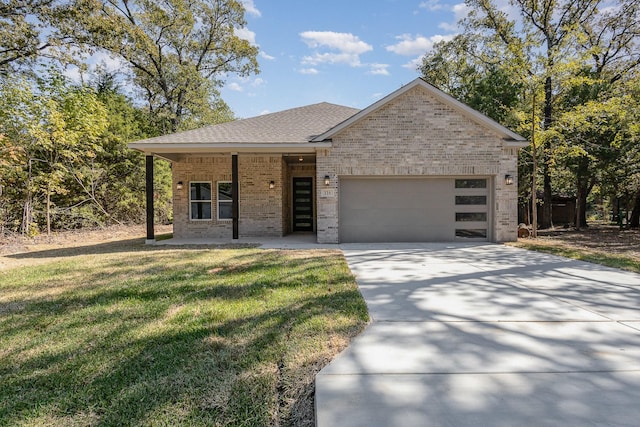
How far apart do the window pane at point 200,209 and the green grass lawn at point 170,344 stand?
654 centimetres

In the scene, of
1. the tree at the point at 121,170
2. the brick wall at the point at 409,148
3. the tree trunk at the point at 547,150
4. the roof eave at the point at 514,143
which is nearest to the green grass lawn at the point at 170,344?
the brick wall at the point at 409,148

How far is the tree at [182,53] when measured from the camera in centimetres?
2042

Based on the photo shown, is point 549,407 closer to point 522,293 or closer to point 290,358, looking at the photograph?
point 290,358

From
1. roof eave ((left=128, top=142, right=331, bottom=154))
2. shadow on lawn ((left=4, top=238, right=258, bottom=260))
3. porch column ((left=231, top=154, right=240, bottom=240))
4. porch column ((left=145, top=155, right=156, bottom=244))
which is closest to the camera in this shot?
shadow on lawn ((left=4, top=238, right=258, bottom=260))

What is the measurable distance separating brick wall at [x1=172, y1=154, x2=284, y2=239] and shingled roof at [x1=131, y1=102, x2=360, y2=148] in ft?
3.27

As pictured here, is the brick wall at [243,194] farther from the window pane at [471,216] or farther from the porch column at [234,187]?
the window pane at [471,216]

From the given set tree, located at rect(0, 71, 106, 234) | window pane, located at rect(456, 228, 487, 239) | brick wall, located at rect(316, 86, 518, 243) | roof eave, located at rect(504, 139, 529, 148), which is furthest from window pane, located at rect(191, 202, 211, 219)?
roof eave, located at rect(504, 139, 529, 148)

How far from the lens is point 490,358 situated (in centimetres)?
288

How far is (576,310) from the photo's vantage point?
162 inches

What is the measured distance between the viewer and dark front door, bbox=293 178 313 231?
1419 centimetres

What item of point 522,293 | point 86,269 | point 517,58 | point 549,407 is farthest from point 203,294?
point 517,58

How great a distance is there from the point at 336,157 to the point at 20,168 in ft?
36.8

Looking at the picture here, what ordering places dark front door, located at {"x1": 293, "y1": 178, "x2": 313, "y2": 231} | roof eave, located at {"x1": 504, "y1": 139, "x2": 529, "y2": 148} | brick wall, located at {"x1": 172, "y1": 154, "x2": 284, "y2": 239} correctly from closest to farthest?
roof eave, located at {"x1": 504, "y1": 139, "x2": 529, "y2": 148} < brick wall, located at {"x1": 172, "y1": 154, "x2": 284, "y2": 239} < dark front door, located at {"x1": 293, "y1": 178, "x2": 313, "y2": 231}

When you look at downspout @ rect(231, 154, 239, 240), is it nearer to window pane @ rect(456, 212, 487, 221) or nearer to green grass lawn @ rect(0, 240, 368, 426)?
green grass lawn @ rect(0, 240, 368, 426)
